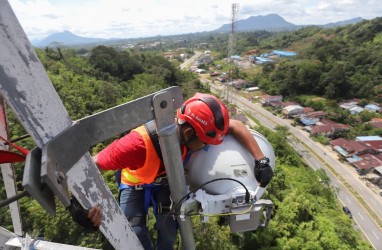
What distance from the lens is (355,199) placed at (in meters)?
22.5

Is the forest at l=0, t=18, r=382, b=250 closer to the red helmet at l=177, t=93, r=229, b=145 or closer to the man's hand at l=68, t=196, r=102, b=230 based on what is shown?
the red helmet at l=177, t=93, r=229, b=145

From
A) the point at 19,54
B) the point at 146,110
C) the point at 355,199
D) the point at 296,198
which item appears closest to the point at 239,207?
the point at 146,110

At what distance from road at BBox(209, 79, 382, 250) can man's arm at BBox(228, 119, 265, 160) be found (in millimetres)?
20634

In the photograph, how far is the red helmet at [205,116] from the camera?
229 centimetres

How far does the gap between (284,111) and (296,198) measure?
3094cm

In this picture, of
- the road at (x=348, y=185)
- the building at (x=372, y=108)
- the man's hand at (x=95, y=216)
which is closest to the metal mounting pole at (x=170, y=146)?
the man's hand at (x=95, y=216)

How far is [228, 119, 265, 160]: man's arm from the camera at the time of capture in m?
2.58

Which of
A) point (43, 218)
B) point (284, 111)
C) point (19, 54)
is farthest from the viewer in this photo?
point (284, 111)

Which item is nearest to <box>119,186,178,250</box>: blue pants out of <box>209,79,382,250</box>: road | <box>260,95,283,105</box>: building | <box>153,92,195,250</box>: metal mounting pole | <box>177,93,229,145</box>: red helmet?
<box>153,92,195,250</box>: metal mounting pole

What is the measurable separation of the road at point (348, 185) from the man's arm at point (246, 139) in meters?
20.6

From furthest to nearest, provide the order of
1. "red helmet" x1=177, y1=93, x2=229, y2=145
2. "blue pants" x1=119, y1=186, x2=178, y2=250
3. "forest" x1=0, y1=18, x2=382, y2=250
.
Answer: "forest" x1=0, y1=18, x2=382, y2=250
"blue pants" x1=119, y1=186, x2=178, y2=250
"red helmet" x1=177, y1=93, x2=229, y2=145

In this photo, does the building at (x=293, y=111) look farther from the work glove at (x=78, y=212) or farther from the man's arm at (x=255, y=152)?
the work glove at (x=78, y=212)

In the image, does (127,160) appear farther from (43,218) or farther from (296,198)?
(296,198)

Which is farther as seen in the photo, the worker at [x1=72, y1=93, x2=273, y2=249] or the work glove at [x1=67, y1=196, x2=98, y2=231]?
the worker at [x1=72, y1=93, x2=273, y2=249]
